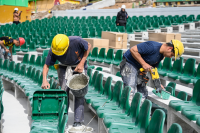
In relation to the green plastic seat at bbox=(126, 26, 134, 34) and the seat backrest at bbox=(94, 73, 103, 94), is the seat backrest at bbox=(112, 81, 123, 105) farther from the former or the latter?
the green plastic seat at bbox=(126, 26, 134, 34)

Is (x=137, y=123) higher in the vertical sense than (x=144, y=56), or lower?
lower

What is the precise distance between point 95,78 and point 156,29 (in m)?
7.16

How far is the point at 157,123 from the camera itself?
7.22 ft

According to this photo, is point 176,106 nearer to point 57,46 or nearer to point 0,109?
point 57,46

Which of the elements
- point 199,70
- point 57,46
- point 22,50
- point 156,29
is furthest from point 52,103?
point 156,29

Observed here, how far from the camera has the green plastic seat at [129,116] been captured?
2883 millimetres

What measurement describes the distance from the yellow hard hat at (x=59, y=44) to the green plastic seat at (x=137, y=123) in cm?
114

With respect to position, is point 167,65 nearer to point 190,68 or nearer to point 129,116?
point 190,68

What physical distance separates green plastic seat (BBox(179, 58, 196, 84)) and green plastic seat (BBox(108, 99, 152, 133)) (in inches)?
75.3

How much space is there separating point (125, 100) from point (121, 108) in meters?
0.18

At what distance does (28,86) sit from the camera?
529 cm

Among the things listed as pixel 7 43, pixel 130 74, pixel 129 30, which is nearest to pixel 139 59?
pixel 130 74

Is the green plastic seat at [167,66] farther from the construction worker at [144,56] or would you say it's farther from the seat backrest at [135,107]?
the seat backrest at [135,107]

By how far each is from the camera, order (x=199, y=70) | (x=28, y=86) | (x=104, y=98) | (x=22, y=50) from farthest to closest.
A: 1. (x=22, y=50)
2. (x=28, y=86)
3. (x=199, y=70)
4. (x=104, y=98)
